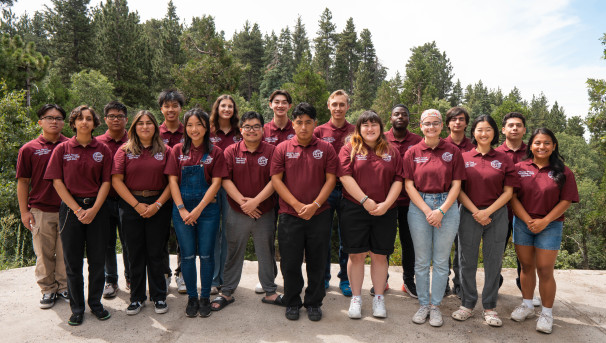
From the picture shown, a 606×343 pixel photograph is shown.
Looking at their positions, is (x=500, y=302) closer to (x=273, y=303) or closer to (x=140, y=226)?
(x=273, y=303)

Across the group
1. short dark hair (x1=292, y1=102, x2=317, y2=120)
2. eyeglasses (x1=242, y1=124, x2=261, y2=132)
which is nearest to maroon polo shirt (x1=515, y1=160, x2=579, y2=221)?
short dark hair (x1=292, y1=102, x2=317, y2=120)

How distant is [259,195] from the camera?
3.99m

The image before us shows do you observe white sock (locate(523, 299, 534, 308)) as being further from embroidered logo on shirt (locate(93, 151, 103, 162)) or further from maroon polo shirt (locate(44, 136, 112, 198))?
embroidered logo on shirt (locate(93, 151, 103, 162))

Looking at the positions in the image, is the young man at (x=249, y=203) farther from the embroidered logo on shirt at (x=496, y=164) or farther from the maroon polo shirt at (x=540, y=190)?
the maroon polo shirt at (x=540, y=190)

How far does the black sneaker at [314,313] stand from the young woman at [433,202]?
1.08 metres

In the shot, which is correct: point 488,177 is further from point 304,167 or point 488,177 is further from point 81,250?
point 81,250

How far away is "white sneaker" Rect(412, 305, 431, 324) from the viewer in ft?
12.7

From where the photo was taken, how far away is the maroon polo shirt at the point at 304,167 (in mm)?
3814

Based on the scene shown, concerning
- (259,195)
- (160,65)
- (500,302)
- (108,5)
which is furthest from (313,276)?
(108,5)

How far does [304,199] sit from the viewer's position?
3.81 meters

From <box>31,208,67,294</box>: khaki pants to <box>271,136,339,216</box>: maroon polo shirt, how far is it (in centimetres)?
281

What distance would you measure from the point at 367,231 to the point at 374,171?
0.69 m

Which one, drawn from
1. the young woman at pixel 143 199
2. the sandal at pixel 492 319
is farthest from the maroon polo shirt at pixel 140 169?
the sandal at pixel 492 319

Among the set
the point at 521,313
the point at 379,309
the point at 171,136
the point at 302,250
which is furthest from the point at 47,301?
the point at 521,313
